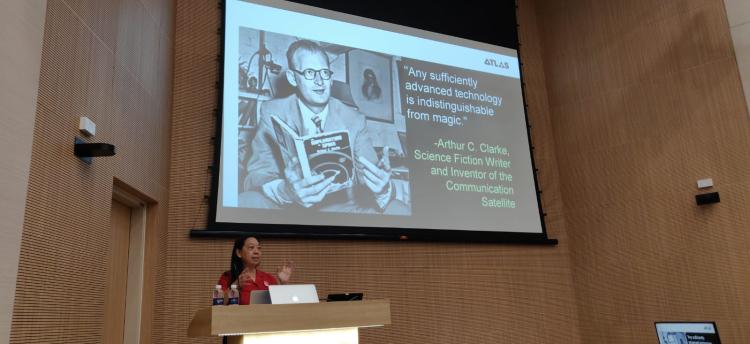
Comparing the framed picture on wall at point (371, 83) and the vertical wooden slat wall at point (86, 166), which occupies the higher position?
the framed picture on wall at point (371, 83)

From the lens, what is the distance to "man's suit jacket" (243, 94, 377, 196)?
4.39 metres

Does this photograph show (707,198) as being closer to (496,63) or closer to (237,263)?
(496,63)

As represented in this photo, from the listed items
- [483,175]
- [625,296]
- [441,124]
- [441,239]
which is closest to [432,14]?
[441,124]

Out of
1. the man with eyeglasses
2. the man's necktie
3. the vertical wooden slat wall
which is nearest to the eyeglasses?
the man with eyeglasses

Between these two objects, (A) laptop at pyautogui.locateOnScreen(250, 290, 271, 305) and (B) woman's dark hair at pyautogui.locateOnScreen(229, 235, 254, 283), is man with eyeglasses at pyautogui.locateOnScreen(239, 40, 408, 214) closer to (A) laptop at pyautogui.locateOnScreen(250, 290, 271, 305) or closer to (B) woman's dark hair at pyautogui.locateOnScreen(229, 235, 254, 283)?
(B) woman's dark hair at pyautogui.locateOnScreen(229, 235, 254, 283)

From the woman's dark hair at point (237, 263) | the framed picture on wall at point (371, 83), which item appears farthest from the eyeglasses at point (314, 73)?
the woman's dark hair at point (237, 263)

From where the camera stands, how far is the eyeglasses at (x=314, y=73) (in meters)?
4.80

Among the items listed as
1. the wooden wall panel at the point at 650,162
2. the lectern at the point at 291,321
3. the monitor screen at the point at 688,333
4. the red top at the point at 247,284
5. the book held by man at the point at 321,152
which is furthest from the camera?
the wooden wall panel at the point at 650,162

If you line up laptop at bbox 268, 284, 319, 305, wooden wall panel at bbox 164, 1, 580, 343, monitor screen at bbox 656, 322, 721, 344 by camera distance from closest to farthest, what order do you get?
laptop at bbox 268, 284, 319, 305, monitor screen at bbox 656, 322, 721, 344, wooden wall panel at bbox 164, 1, 580, 343

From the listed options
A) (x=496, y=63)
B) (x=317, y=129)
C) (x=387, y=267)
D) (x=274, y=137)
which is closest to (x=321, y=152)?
(x=317, y=129)

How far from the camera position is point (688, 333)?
3.70m

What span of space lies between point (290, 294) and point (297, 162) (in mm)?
2150

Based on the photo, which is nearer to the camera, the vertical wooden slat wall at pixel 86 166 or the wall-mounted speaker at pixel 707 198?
the vertical wooden slat wall at pixel 86 166

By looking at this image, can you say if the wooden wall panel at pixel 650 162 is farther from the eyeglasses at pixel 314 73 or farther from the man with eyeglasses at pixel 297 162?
the eyeglasses at pixel 314 73
